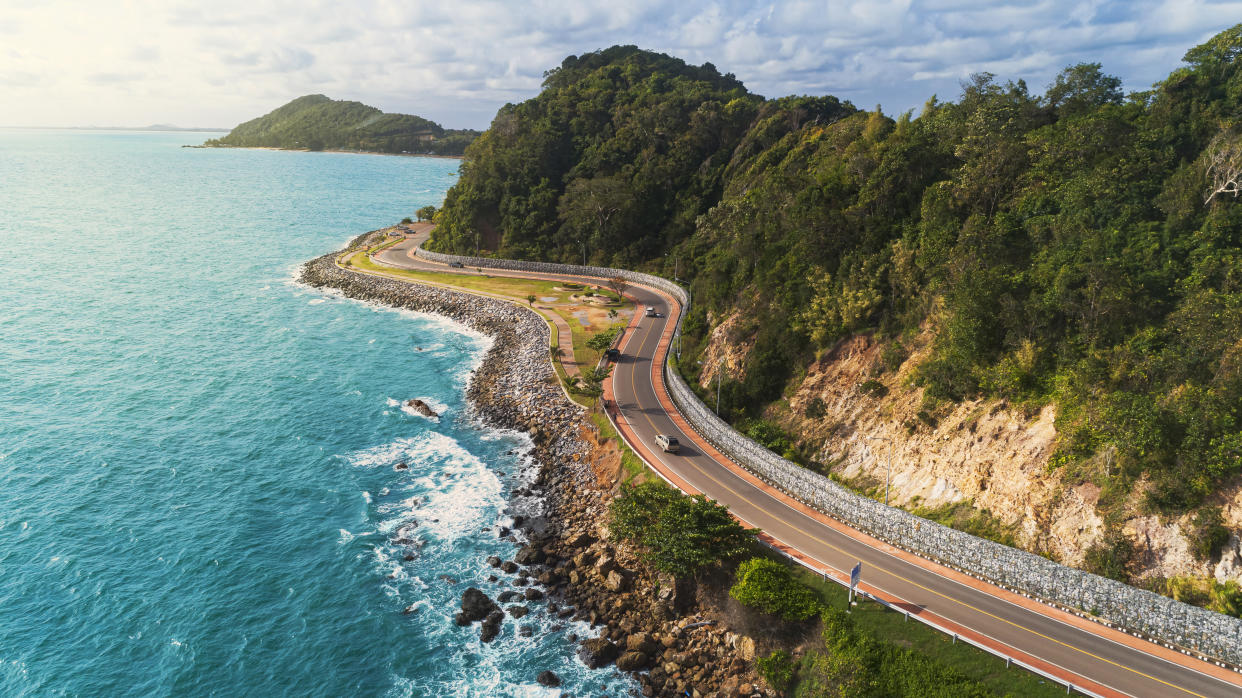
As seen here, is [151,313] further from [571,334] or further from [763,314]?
[763,314]

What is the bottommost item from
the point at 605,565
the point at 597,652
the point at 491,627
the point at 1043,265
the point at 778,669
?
the point at 491,627

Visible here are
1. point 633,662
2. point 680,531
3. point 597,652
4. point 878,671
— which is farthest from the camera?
point 680,531

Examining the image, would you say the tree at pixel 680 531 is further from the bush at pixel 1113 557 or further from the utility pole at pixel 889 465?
the bush at pixel 1113 557

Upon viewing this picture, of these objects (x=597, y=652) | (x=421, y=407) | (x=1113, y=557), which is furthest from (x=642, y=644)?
(x=421, y=407)

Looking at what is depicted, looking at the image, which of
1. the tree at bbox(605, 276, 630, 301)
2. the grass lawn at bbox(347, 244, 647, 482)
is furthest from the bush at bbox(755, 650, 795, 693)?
the tree at bbox(605, 276, 630, 301)

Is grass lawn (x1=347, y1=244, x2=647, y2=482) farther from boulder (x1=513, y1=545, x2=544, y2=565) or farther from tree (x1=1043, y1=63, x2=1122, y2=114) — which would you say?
tree (x1=1043, y1=63, x2=1122, y2=114)

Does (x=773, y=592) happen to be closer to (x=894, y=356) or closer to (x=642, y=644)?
(x=642, y=644)
